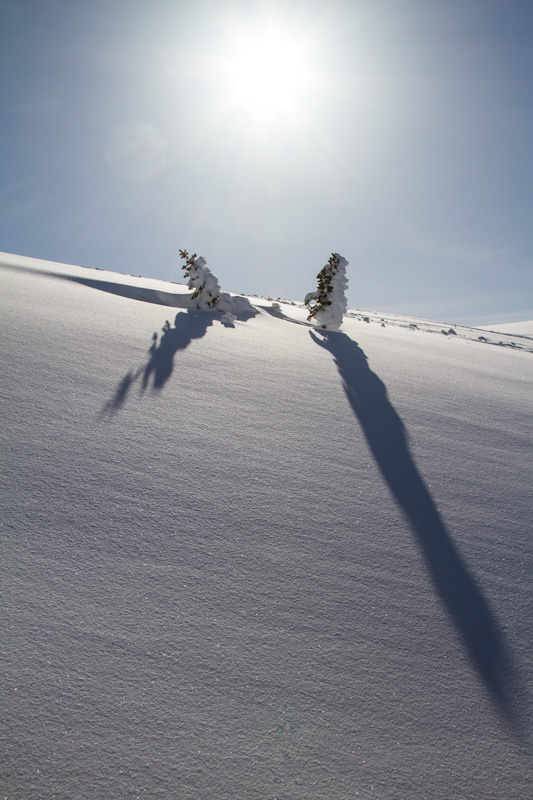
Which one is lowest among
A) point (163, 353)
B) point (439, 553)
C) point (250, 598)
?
point (250, 598)

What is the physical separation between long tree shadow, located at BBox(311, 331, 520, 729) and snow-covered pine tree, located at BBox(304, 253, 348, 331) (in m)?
4.96

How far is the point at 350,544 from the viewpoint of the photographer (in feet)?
6.33

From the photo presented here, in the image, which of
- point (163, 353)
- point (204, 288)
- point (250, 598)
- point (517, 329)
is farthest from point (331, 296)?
point (517, 329)

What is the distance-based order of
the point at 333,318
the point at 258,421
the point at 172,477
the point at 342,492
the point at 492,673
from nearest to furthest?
the point at 492,673 < the point at 172,477 < the point at 342,492 < the point at 258,421 < the point at 333,318

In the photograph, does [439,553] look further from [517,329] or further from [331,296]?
[517,329]

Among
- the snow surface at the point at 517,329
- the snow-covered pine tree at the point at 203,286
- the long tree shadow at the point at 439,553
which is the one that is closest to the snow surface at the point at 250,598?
the long tree shadow at the point at 439,553

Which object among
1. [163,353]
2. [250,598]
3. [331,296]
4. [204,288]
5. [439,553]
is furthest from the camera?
[331,296]

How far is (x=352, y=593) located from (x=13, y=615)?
4.09ft

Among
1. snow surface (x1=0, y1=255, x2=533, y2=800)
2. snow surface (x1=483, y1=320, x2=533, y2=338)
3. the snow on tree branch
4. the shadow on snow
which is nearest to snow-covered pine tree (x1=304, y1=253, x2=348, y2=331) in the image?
the snow on tree branch

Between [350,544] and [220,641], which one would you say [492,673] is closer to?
[350,544]

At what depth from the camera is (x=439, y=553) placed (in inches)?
78.0

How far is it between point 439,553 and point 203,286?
682cm

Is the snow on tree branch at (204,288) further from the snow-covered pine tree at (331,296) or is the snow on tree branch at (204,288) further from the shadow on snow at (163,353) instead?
the snow-covered pine tree at (331,296)

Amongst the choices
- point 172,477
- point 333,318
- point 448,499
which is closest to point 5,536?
point 172,477
